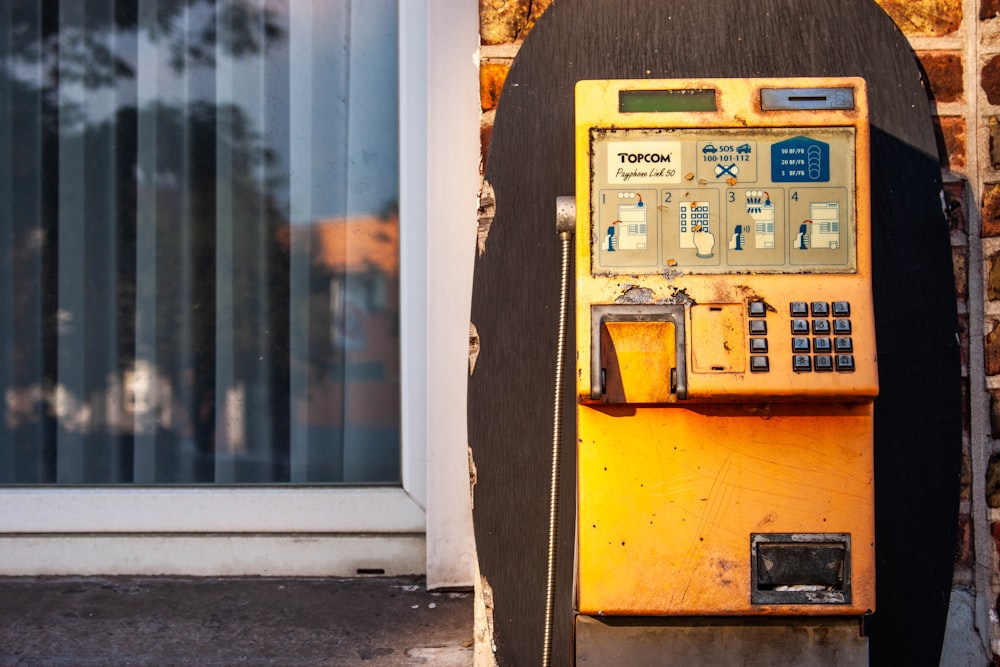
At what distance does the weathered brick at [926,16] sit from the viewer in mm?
1452

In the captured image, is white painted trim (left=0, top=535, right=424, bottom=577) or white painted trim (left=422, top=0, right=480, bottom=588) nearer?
white painted trim (left=422, top=0, right=480, bottom=588)

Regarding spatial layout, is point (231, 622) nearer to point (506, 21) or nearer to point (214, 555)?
point (214, 555)

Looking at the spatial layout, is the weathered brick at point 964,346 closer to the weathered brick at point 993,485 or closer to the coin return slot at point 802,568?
the weathered brick at point 993,485

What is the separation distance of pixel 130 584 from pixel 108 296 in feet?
2.28

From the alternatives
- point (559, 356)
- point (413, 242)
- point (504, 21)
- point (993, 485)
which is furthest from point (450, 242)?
point (993, 485)

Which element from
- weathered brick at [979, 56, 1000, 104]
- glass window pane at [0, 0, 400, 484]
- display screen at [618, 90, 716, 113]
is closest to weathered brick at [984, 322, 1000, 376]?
weathered brick at [979, 56, 1000, 104]

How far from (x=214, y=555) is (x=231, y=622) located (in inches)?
13.0

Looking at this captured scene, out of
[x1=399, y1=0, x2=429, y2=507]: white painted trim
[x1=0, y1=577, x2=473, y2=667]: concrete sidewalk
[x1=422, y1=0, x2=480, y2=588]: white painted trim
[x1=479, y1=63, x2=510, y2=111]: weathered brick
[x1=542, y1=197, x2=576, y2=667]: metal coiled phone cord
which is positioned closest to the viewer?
[x1=542, y1=197, x2=576, y2=667]: metal coiled phone cord

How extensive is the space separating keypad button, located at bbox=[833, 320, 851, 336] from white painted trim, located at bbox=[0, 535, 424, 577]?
4.14 ft

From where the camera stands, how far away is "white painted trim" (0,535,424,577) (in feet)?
6.70

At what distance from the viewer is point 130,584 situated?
201 centimetres

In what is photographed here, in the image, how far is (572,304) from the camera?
1378 millimetres

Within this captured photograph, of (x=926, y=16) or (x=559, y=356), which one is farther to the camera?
(x=926, y=16)

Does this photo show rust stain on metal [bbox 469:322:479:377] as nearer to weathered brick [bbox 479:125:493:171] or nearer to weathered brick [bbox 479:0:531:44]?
weathered brick [bbox 479:125:493:171]
